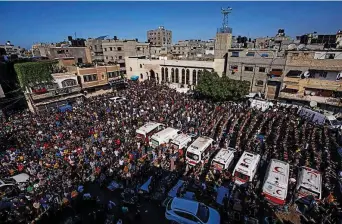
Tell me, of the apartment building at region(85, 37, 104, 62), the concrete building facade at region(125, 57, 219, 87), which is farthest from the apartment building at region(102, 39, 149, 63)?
the apartment building at region(85, 37, 104, 62)

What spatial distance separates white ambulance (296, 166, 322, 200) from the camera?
1123cm

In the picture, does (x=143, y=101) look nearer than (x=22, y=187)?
No

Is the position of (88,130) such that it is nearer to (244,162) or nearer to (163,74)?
(244,162)

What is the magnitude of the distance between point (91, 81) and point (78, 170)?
22.9 metres

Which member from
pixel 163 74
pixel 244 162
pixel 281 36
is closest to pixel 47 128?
pixel 244 162

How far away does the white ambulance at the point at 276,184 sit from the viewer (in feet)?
37.1

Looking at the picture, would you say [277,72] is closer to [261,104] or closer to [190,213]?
[261,104]

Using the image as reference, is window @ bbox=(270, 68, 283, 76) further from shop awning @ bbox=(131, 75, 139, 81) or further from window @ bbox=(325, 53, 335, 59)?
shop awning @ bbox=(131, 75, 139, 81)

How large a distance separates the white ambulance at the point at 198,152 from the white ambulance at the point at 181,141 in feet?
4.77

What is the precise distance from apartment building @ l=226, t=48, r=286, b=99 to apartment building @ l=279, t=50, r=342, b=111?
1430mm

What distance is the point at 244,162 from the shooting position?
1357 cm

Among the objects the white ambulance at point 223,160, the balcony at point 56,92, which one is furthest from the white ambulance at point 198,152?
the balcony at point 56,92

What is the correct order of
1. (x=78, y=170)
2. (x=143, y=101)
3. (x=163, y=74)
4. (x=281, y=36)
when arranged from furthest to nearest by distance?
1. (x=281, y=36)
2. (x=163, y=74)
3. (x=143, y=101)
4. (x=78, y=170)

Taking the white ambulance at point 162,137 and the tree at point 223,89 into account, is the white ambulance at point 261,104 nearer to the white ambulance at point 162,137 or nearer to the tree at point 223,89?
the tree at point 223,89
